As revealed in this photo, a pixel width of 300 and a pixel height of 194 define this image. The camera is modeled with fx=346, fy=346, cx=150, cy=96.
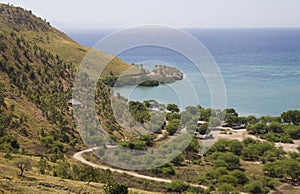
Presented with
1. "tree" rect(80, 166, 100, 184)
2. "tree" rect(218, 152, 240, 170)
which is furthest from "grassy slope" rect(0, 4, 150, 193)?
"tree" rect(218, 152, 240, 170)

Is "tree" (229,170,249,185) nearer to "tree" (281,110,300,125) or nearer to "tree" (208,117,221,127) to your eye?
"tree" (208,117,221,127)

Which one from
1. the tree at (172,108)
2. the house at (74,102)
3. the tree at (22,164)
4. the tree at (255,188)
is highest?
the house at (74,102)

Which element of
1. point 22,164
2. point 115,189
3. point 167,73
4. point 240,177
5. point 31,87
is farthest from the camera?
point 167,73

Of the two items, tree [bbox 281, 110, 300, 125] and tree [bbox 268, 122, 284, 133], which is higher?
tree [bbox 281, 110, 300, 125]

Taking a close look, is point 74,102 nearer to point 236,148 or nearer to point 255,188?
point 236,148

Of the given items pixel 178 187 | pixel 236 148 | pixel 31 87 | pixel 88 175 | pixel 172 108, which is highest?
pixel 31 87

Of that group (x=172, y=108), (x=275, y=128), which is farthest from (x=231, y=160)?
(x=172, y=108)

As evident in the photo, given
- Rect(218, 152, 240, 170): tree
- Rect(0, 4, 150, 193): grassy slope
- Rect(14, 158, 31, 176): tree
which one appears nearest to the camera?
Rect(0, 4, 150, 193): grassy slope

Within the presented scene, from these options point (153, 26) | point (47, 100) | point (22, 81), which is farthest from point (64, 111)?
point (153, 26)

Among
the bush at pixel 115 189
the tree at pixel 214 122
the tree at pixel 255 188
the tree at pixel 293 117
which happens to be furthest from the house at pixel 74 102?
the tree at pixel 293 117

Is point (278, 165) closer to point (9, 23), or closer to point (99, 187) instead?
point (99, 187)

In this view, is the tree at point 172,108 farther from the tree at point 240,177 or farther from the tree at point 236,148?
the tree at point 240,177
